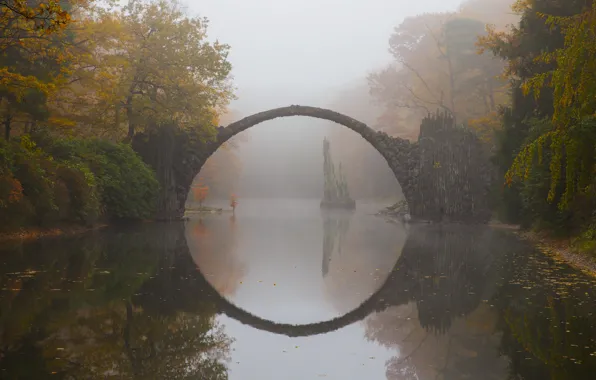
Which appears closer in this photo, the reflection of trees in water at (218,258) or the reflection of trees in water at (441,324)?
the reflection of trees in water at (441,324)

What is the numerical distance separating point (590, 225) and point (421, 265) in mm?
3757

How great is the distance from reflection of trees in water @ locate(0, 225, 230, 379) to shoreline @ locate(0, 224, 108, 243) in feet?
9.98

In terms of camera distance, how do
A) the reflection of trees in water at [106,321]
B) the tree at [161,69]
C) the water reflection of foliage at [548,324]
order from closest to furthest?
the reflection of trees in water at [106,321] → the water reflection of foliage at [548,324] → the tree at [161,69]

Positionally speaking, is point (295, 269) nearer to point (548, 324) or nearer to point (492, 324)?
point (492, 324)

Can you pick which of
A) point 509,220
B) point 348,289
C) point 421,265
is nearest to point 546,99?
point 509,220

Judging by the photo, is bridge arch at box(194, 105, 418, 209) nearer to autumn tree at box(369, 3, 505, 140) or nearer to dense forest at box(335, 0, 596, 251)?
dense forest at box(335, 0, 596, 251)

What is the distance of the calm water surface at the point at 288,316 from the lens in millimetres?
5215

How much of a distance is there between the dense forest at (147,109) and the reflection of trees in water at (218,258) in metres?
3.52

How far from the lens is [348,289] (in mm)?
9438

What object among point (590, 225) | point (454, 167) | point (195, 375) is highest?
point (454, 167)

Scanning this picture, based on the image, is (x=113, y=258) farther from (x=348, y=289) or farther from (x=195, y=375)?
(x=195, y=375)

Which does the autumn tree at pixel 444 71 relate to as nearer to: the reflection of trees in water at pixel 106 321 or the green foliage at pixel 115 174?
the green foliage at pixel 115 174

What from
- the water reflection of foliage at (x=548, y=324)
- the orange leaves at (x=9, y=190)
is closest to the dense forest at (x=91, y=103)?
the orange leaves at (x=9, y=190)

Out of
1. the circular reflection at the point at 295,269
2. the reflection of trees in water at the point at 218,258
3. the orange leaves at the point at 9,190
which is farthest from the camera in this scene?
the orange leaves at the point at 9,190
